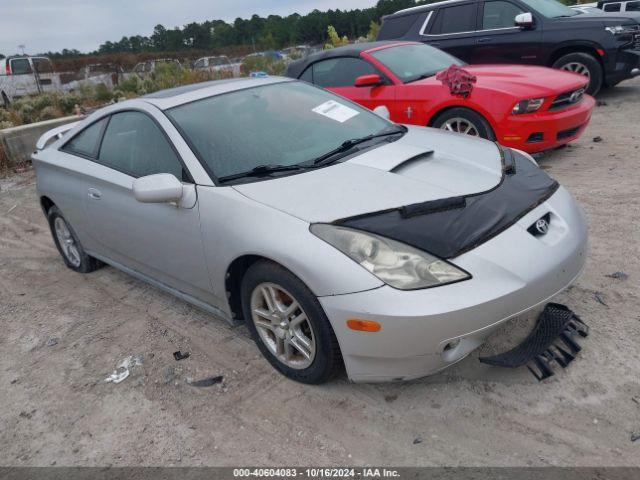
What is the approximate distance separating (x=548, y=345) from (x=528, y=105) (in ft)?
11.2

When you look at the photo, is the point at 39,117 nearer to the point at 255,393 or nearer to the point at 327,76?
the point at 327,76

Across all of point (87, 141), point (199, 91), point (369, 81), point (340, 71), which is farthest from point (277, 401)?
point (340, 71)

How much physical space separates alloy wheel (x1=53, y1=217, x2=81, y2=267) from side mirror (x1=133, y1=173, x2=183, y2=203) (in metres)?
1.98

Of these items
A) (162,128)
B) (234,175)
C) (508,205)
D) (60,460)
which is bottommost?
(60,460)

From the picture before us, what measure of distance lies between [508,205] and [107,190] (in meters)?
2.62

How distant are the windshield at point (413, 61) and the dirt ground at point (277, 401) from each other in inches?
119

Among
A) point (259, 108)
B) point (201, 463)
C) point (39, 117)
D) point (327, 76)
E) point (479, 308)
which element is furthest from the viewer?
point (39, 117)

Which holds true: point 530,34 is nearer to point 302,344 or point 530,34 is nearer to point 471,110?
point 471,110

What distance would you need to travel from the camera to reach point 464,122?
18.7 feet

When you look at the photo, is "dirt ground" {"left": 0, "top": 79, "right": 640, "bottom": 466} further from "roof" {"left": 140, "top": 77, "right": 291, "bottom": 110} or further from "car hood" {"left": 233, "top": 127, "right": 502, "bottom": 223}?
"roof" {"left": 140, "top": 77, "right": 291, "bottom": 110}

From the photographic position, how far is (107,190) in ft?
12.0

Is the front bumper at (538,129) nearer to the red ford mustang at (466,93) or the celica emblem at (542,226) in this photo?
the red ford mustang at (466,93)

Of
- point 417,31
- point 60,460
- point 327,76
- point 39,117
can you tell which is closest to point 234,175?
point 60,460

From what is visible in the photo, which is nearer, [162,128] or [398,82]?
[162,128]
